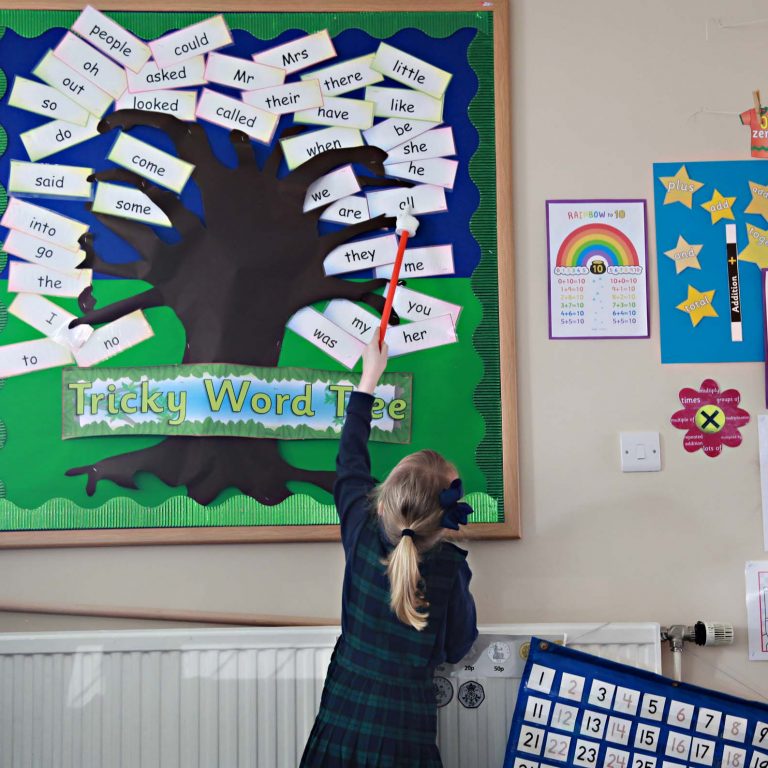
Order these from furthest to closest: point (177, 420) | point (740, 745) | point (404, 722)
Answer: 1. point (177, 420)
2. point (740, 745)
3. point (404, 722)

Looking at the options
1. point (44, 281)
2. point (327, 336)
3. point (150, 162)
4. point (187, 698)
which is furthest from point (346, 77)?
point (187, 698)

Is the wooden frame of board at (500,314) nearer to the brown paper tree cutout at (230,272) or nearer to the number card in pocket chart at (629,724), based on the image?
the brown paper tree cutout at (230,272)

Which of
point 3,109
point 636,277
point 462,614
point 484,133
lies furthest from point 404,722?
point 3,109

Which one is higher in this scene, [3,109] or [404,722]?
[3,109]

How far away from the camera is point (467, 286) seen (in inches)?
66.4

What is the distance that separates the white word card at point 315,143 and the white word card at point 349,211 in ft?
0.38

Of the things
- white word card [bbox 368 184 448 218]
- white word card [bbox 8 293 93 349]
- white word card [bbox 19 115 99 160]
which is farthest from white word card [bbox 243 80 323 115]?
white word card [bbox 8 293 93 349]

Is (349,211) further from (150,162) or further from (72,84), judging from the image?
(72,84)

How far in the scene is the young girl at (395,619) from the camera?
4.43ft

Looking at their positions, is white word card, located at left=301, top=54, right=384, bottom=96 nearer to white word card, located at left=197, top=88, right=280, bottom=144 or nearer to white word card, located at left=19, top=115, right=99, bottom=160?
white word card, located at left=197, top=88, right=280, bottom=144

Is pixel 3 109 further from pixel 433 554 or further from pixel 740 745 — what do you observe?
pixel 740 745

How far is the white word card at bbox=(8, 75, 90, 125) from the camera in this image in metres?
1.70

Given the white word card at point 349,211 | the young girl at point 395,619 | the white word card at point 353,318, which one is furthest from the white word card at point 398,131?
the young girl at point 395,619

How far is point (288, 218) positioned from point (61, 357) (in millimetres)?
559
